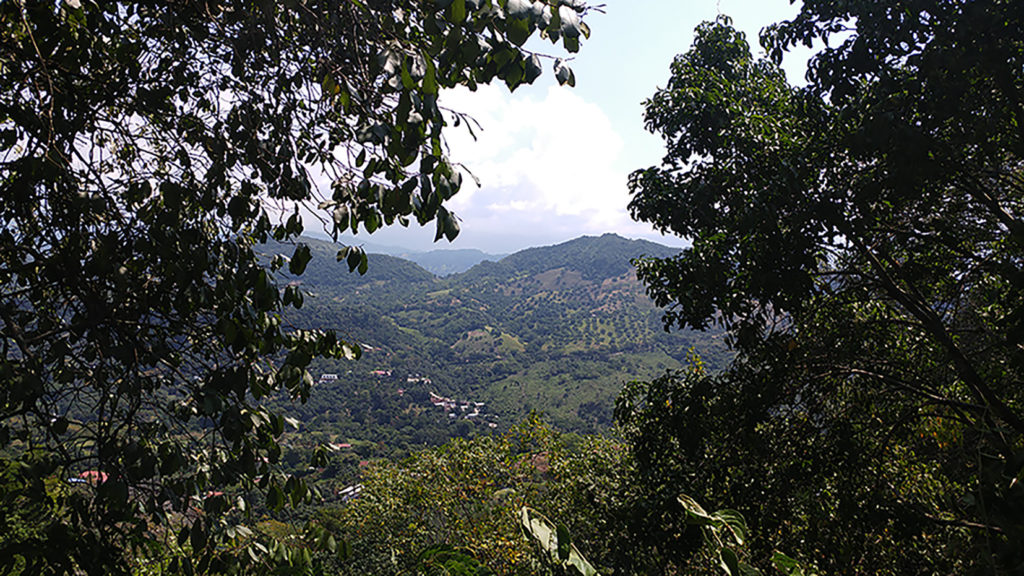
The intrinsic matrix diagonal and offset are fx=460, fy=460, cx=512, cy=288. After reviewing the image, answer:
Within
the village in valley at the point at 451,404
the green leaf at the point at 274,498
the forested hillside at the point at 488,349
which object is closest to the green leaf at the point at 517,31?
the green leaf at the point at 274,498

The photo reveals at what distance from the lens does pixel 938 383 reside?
5000 millimetres

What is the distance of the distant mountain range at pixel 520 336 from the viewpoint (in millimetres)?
100812

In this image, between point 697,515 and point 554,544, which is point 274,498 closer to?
point 554,544

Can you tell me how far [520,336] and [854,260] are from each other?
144 m

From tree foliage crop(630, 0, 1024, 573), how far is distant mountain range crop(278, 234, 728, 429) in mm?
69887

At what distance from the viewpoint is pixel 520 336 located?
148750mm

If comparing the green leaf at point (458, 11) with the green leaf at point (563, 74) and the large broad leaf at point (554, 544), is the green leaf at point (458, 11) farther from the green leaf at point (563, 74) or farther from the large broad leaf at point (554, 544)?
the large broad leaf at point (554, 544)

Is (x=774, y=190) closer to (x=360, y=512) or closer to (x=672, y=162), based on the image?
(x=672, y=162)

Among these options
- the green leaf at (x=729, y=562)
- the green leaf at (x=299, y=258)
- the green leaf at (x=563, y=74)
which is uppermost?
the green leaf at (x=563, y=74)

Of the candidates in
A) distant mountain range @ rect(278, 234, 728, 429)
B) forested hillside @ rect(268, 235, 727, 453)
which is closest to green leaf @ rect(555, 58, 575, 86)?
forested hillside @ rect(268, 235, 727, 453)

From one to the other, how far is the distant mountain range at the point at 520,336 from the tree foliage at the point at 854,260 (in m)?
69.9

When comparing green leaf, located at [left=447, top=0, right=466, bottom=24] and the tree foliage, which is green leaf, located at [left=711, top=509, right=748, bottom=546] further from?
the tree foliage

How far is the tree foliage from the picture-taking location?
3.50m

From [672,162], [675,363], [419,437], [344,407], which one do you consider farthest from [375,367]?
[672,162]
